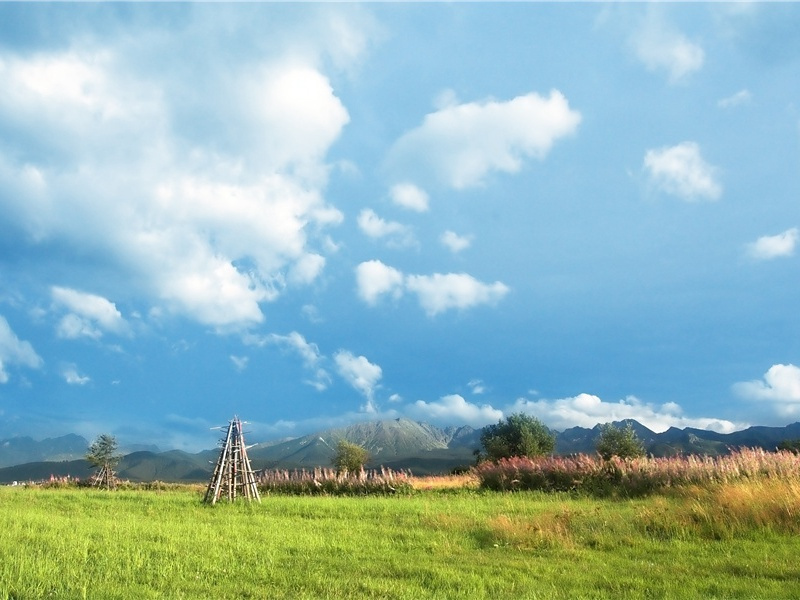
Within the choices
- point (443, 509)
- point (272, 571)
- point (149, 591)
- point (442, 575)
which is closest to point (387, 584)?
point (442, 575)

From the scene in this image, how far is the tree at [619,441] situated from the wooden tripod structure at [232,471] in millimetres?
29302

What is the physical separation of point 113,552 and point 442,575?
18.1 feet

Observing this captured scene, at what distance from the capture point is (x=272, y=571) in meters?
8.34


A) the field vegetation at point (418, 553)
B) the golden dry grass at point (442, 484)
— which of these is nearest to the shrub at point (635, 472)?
the golden dry grass at point (442, 484)

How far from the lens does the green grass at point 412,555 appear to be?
734 centimetres

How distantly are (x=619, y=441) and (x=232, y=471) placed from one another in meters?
33.5

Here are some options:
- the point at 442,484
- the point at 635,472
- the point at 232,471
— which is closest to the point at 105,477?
the point at 232,471

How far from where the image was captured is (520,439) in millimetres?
45312

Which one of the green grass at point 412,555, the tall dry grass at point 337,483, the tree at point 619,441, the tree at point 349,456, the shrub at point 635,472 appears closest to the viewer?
the green grass at point 412,555

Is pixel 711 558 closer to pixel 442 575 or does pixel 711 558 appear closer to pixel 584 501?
pixel 442 575

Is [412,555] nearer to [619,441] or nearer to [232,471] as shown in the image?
[232,471]

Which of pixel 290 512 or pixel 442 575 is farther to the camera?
pixel 290 512

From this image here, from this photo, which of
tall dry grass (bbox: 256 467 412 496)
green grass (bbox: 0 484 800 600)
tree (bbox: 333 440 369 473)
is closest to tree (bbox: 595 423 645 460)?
tall dry grass (bbox: 256 467 412 496)

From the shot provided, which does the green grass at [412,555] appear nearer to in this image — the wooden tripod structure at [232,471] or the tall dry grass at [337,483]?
the wooden tripod structure at [232,471]
